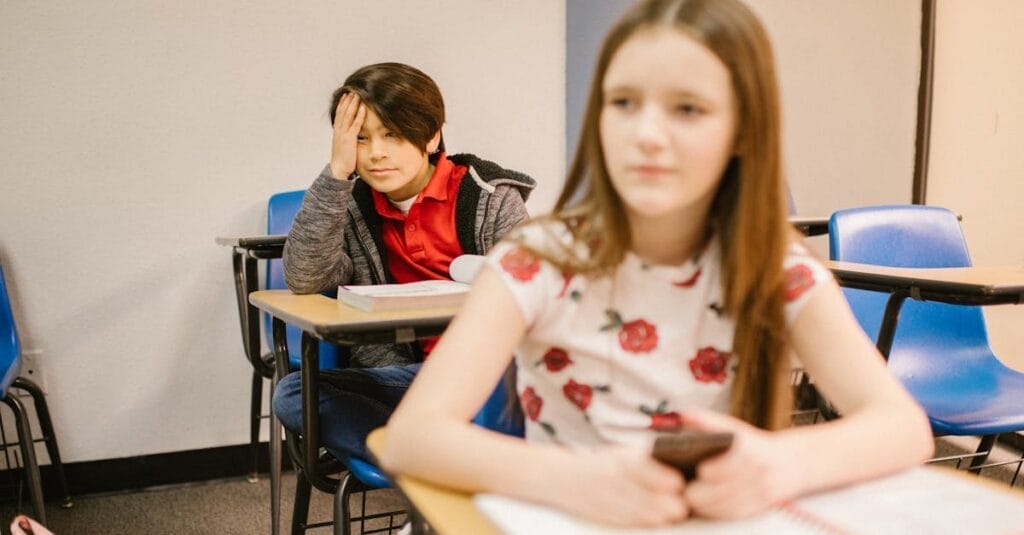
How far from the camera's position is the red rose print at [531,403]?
873mm

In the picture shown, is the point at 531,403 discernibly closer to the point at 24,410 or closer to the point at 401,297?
the point at 401,297

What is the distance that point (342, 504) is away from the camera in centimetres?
136

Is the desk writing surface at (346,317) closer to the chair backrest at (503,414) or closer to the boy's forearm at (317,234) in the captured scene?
the boy's forearm at (317,234)

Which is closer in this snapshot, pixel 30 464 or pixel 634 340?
pixel 634 340

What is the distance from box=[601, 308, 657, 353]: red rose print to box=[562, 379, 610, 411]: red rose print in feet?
0.17

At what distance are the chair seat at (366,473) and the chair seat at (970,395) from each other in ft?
3.80

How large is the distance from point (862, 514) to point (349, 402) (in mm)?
1027

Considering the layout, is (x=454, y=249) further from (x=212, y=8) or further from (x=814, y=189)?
(x=814, y=189)

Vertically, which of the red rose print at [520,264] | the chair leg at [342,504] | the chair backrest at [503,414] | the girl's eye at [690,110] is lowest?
the chair leg at [342,504]

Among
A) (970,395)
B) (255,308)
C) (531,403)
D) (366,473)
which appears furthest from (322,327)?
(970,395)

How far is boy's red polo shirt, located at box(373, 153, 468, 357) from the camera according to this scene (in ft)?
5.69

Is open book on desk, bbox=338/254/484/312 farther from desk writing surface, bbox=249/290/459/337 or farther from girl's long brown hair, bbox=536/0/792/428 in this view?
girl's long brown hair, bbox=536/0/792/428

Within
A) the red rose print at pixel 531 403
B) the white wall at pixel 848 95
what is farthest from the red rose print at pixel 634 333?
the white wall at pixel 848 95

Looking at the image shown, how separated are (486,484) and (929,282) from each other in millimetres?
1188
